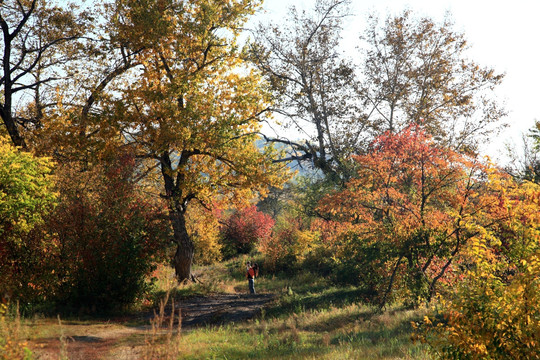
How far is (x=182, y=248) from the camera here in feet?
63.3

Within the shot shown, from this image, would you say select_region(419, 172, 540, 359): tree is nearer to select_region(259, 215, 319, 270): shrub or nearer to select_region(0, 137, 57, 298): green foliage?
select_region(0, 137, 57, 298): green foliage

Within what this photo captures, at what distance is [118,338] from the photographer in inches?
371

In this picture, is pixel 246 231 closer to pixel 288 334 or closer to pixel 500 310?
pixel 288 334

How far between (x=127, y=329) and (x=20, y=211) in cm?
417

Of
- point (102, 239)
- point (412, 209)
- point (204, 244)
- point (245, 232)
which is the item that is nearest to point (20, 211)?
point (102, 239)

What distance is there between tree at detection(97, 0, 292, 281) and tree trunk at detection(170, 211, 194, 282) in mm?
45

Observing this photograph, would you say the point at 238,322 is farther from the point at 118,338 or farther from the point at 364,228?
the point at 364,228

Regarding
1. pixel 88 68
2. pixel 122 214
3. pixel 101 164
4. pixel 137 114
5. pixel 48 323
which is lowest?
pixel 48 323

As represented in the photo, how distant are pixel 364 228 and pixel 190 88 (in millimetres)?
8436

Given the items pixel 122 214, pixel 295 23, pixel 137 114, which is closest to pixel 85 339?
pixel 122 214

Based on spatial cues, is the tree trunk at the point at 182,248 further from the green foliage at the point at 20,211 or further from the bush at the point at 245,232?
the bush at the point at 245,232

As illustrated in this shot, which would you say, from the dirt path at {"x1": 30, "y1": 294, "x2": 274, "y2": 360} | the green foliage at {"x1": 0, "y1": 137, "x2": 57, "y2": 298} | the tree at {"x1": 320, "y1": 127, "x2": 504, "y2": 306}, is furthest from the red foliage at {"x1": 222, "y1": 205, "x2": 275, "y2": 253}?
the green foliage at {"x1": 0, "y1": 137, "x2": 57, "y2": 298}

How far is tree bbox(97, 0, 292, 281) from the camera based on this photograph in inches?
A: 632

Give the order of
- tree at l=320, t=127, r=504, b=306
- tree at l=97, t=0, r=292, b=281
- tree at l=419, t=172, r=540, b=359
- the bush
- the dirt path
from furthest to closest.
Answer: the bush
tree at l=97, t=0, r=292, b=281
tree at l=320, t=127, r=504, b=306
the dirt path
tree at l=419, t=172, r=540, b=359
